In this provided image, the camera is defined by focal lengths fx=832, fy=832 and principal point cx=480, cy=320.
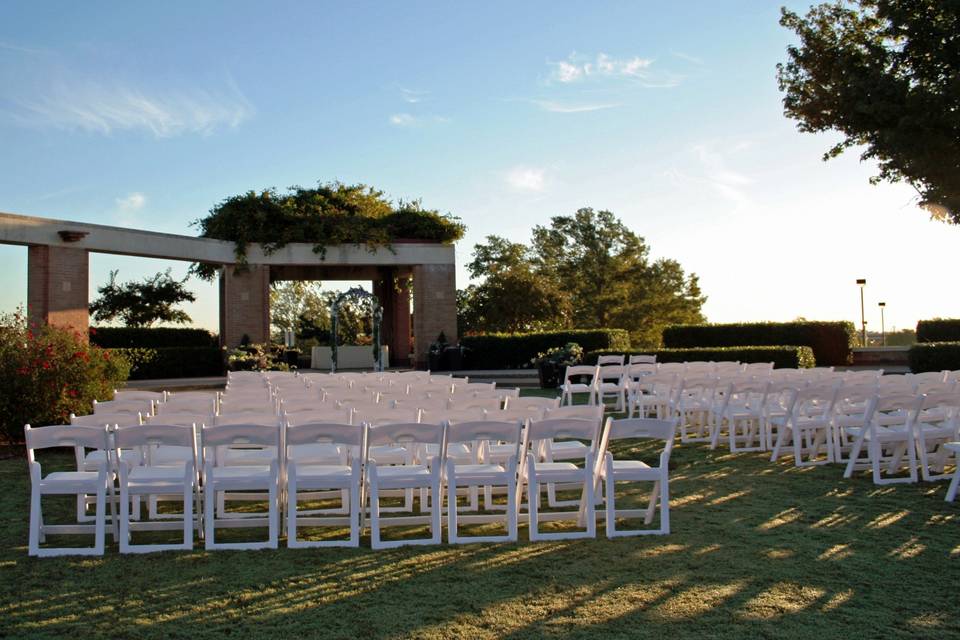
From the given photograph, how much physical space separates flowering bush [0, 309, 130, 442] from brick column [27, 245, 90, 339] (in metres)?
10.3

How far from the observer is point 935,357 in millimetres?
19234

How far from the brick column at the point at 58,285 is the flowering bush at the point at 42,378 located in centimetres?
1027

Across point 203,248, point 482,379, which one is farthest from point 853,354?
point 203,248

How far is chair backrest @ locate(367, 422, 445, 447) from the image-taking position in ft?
17.9

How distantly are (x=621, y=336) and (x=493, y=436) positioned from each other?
22.1 meters

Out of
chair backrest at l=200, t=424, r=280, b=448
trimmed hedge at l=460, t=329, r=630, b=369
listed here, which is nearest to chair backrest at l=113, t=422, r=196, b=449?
chair backrest at l=200, t=424, r=280, b=448

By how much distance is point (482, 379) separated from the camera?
78.3 feet

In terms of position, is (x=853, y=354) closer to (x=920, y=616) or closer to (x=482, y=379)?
(x=482, y=379)

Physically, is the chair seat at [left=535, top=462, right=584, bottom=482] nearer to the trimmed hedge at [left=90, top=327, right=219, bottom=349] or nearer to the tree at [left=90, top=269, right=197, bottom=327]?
the trimmed hedge at [left=90, top=327, right=219, bottom=349]

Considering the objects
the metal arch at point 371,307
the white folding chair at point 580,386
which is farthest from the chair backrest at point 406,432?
the metal arch at point 371,307

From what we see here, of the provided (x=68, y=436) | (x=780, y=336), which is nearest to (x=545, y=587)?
(x=68, y=436)

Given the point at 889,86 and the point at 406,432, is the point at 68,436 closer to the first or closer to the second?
the point at 406,432

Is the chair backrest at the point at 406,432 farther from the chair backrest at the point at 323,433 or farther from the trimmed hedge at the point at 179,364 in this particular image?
the trimmed hedge at the point at 179,364

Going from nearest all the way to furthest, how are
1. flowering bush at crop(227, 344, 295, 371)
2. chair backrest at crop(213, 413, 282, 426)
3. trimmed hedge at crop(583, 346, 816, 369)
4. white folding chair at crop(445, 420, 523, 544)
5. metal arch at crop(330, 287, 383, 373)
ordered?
white folding chair at crop(445, 420, 523, 544) < chair backrest at crop(213, 413, 282, 426) < trimmed hedge at crop(583, 346, 816, 369) < flowering bush at crop(227, 344, 295, 371) < metal arch at crop(330, 287, 383, 373)
